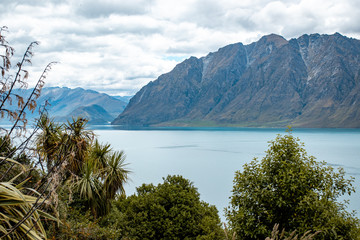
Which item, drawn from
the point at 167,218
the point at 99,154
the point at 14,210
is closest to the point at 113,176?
the point at 99,154

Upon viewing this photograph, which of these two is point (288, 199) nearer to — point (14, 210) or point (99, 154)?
point (14, 210)

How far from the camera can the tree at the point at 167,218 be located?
1356 centimetres

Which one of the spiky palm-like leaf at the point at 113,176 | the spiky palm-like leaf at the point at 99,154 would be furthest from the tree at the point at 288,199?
the spiky palm-like leaf at the point at 99,154

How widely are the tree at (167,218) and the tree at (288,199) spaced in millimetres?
3396

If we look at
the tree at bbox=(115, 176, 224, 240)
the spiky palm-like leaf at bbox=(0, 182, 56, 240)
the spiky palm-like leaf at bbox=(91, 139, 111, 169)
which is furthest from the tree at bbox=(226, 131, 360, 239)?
the spiky palm-like leaf at bbox=(91, 139, 111, 169)

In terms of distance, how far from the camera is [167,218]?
13859 millimetres

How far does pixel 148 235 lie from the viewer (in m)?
13.5

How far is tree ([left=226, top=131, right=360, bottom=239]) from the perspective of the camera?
8.84 meters

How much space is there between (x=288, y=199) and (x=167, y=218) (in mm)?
5913

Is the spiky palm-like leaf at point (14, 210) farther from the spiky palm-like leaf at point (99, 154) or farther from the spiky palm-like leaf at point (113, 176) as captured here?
the spiky palm-like leaf at point (99, 154)

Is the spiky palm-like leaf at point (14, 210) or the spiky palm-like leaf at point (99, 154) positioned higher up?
the spiky palm-like leaf at point (14, 210)

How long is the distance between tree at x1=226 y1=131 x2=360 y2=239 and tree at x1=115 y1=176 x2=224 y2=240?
3.40 meters

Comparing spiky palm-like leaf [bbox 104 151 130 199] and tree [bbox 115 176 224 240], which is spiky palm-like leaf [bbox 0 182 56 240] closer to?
tree [bbox 115 176 224 240]

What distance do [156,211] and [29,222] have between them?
9.59 metres
